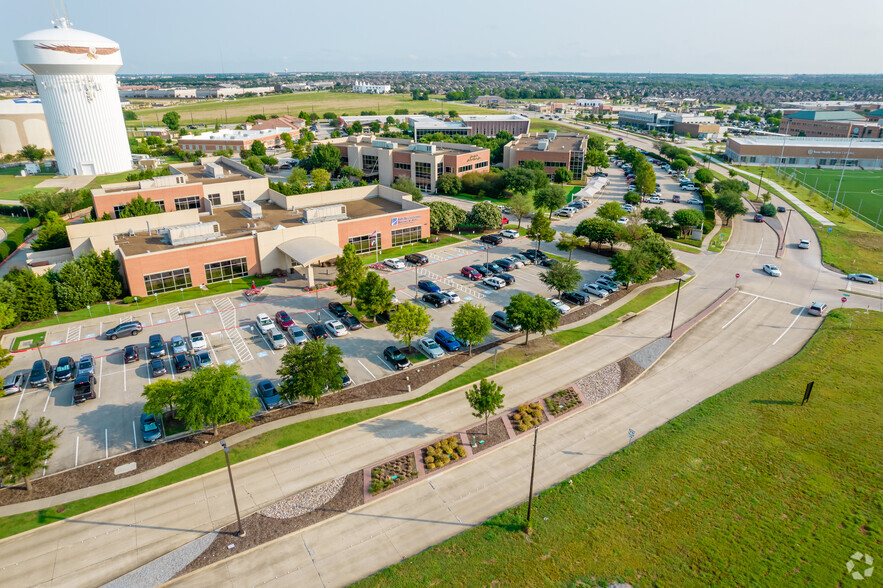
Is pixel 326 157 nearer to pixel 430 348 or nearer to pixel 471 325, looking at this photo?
pixel 430 348

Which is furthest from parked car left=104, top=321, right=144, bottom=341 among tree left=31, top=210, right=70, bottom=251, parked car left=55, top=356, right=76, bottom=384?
tree left=31, top=210, right=70, bottom=251

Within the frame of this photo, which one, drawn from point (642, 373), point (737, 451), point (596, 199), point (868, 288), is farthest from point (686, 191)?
point (737, 451)

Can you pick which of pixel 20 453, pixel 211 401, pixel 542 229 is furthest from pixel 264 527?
pixel 542 229

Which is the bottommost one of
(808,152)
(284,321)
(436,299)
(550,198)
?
(284,321)

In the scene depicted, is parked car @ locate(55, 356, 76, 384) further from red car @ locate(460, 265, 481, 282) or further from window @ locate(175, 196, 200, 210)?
window @ locate(175, 196, 200, 210)

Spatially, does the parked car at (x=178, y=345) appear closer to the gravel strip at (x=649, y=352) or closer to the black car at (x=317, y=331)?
the black car at (x=317, y=331)

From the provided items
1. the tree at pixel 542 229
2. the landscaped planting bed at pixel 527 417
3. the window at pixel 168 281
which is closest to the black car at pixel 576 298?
the tree at pixel 542 229
